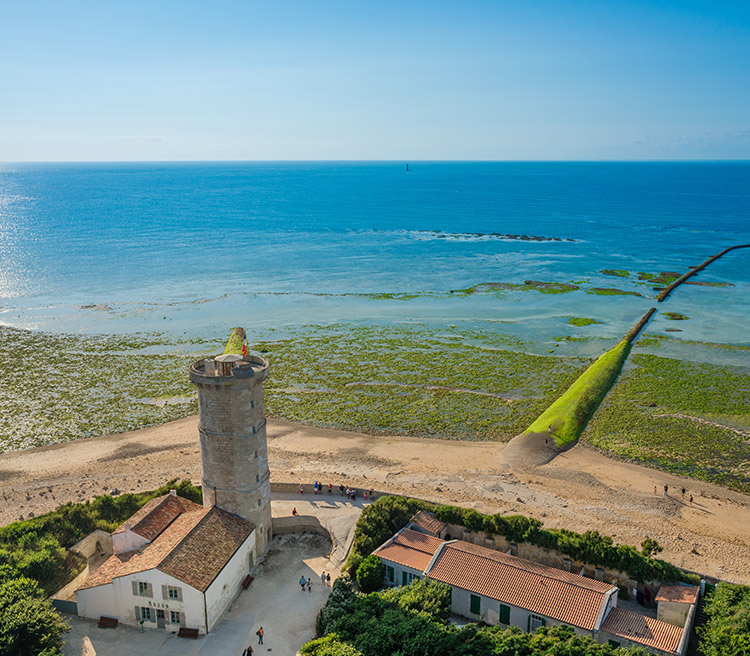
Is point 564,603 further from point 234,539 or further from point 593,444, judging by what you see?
point 593,444

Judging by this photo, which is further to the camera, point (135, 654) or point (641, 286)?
point (641, 286)

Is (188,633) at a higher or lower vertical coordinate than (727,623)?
lower

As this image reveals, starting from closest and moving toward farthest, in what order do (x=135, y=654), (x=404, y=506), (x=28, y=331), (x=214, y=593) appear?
(x=135, y=654) < (x=214, y=593) < (x=404, y=506) < (x=28, y=331)

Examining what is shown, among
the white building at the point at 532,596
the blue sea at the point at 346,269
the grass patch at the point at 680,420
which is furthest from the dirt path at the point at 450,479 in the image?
the blue sea at the point at 346,269

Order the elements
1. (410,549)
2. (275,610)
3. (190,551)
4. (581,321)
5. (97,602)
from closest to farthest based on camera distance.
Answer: (97,602), (190,551), (275,610), (410,549), (581,321)

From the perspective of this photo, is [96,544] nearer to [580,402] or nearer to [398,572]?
[398,572]

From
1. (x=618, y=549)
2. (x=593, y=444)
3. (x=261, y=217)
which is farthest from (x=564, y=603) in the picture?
(x=261, y=217)

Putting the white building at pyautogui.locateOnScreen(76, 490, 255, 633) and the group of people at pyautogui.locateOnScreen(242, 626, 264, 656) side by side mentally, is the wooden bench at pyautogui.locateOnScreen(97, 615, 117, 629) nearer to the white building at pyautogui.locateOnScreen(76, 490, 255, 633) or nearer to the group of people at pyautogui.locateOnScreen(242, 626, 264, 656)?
the white building at pyautogui.locateOnScreen(76, 490, 255, 633)

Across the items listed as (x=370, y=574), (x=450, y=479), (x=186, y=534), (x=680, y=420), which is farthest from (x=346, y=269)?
(x=186, y=534)
